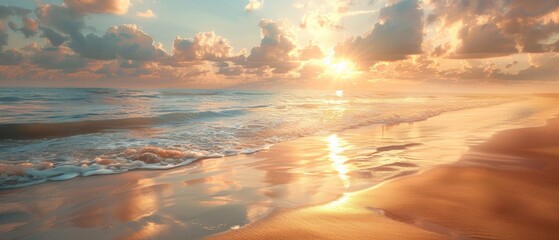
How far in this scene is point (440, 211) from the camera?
3600mm

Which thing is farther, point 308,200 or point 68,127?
point 68,127

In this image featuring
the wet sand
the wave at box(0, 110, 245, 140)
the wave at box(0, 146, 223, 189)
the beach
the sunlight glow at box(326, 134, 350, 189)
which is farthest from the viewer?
the wave at box(0, 110, 245, 140)

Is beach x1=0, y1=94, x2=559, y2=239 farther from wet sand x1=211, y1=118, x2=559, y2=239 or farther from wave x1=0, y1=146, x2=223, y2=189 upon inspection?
wave x1=0, y1=146, x2=223, y2=189

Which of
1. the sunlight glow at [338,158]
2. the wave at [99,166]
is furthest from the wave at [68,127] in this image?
the sunlight glow at [338,158]

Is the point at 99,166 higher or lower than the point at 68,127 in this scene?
lower

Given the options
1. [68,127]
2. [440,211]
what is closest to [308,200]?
[440,211]

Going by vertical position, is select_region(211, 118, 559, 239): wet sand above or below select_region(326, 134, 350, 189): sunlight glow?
above

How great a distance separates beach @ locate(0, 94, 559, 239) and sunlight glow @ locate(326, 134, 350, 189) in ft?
0.12

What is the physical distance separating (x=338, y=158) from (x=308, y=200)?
3.25 m

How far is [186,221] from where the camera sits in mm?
3428

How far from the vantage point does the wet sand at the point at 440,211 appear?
3.00 metres

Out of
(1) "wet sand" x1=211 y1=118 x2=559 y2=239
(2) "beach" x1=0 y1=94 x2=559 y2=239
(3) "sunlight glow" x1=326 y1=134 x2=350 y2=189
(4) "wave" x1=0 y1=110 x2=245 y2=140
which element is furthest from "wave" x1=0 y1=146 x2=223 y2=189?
(4) "wave" x1=0 y1=110 x2=245 y2=140

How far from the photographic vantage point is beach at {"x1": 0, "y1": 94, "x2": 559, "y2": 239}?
314 cm

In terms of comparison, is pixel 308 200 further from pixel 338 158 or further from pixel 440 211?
pixel 338 158
